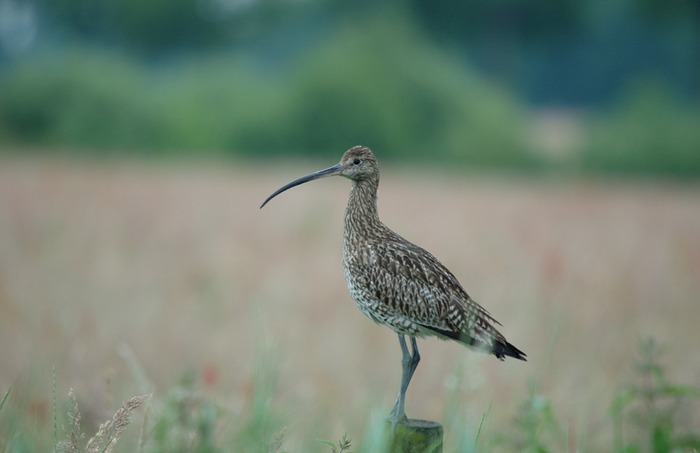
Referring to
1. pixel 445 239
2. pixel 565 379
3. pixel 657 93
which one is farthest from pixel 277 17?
pixel 565 379

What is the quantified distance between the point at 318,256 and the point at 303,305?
8.45ft

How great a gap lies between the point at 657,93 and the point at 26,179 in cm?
3334

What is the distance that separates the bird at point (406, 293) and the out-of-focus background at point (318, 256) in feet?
0.68

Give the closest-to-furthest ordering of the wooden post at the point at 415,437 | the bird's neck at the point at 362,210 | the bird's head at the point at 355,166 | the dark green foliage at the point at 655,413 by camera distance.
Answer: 1. the wooden post at the point at 415,437
2. the bird's head at the point at 355,166
3. the bird's neck at the point at 362,210
4. the dark green foliage at the point at 655,413

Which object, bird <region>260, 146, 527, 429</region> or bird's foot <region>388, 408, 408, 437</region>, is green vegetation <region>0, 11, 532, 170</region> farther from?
bird's foot <region>388, 408, 408, 437</region>

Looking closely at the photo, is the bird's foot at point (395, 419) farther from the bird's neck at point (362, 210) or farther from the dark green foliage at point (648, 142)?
the dark green foliage at point (648, 142)

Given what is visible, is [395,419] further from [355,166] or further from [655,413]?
[655,413]

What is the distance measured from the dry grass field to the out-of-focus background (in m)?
0.04

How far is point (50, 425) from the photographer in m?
6.18

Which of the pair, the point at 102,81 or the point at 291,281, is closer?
the point at 291,281

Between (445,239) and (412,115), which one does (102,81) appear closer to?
(412,115)

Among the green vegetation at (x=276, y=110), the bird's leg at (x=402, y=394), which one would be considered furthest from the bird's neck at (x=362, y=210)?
the green vegetation at (x=276, y=110)

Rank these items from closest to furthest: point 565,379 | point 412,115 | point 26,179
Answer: point 565,379, point 26,179, point 412,115

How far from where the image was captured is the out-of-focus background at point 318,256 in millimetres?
5137
